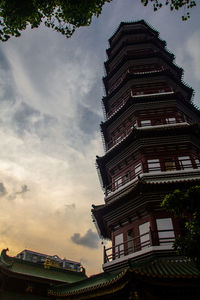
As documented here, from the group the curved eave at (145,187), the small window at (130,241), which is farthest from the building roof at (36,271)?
the small window at (130,241)

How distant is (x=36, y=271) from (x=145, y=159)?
14.1m

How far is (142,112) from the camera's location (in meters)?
19.4

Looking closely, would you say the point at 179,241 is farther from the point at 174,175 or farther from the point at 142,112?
the point at 142,112

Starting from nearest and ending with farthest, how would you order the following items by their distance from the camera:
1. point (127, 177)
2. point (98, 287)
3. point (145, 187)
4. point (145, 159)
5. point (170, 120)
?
point (98, 287) < point (145, 187) < point (145, 159) < point (127, 177) < point (170, 120)

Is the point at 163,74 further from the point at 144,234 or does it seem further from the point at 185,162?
the point at 144,234

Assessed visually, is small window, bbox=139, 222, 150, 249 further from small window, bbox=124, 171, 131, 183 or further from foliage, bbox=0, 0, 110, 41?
foliage, bbox=0, 0, 110, 41

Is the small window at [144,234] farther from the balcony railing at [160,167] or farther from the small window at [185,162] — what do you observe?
the small window at [185,162]

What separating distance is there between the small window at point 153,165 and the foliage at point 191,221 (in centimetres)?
717

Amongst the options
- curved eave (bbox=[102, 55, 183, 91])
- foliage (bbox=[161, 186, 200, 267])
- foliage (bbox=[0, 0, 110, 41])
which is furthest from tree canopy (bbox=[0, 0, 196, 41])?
curved eave (bbox=[102, 55, 183, 91])

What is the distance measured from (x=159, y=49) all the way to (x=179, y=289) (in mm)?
23616

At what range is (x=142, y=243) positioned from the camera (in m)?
12.8

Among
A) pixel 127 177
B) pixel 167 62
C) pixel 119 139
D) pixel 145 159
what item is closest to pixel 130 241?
pixel 127 177

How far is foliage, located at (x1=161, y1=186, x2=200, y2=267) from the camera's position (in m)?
7.36

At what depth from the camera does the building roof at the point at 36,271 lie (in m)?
18.0
